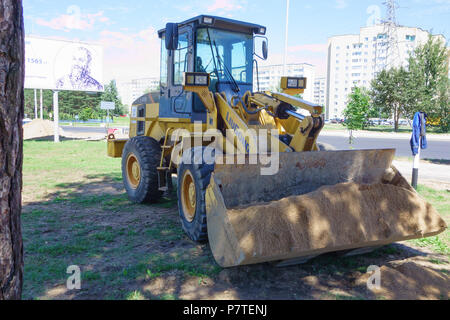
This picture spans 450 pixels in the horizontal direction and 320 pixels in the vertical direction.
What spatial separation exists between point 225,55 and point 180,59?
2.72ft

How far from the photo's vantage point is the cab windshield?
21.0 feet

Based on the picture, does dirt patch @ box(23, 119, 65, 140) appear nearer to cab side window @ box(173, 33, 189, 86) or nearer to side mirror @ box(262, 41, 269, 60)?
cab side window @ box(173, 33, 189, 86)

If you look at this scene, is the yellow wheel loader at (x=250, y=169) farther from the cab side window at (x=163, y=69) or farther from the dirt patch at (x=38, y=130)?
the dirt patch at (x=38, y=130)

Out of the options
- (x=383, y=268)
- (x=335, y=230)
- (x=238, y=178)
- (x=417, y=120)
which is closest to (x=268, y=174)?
(x=238, y=178)

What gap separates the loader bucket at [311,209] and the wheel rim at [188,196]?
941mm

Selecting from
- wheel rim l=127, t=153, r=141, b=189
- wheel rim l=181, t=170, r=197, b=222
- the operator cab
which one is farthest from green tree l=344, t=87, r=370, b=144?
wheel rim l=181, t=170, r=197, b=222

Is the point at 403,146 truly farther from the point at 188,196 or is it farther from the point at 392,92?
the point at 188,196

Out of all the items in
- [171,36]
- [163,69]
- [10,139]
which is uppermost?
[171,36]

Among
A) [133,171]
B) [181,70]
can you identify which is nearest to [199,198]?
[181,70]

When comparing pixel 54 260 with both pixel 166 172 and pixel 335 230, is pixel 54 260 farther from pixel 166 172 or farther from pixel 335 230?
pixel 335 230

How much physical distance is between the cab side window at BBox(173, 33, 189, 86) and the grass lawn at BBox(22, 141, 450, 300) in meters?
2.43

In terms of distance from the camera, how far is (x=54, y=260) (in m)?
4.62

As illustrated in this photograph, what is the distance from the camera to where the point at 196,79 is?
18.3ft

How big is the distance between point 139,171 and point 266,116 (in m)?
2.89
